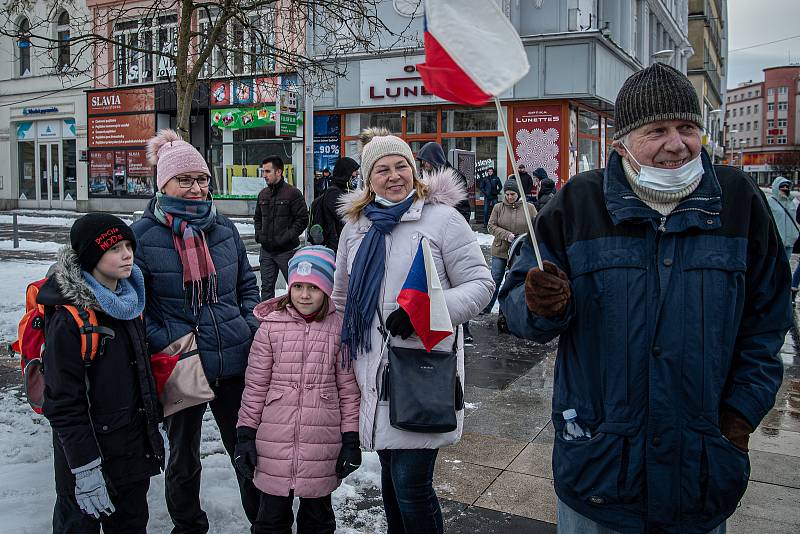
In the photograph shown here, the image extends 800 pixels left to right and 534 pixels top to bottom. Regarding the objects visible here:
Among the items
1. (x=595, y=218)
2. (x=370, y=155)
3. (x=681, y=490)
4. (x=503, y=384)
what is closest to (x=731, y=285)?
(x=595, y=218)

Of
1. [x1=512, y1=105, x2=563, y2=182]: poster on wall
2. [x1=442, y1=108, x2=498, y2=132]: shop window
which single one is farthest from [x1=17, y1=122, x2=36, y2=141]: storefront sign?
[x1=512, y1=105, x2=563, y2=182]: poster on wall

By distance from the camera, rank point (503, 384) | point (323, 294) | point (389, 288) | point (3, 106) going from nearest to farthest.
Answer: point (389, 288)
point (323, 294)
point (503, 384)
point (3, 106)

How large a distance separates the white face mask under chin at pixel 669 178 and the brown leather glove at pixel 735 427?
673 mm

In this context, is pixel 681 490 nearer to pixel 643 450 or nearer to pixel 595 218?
pixel 643 450

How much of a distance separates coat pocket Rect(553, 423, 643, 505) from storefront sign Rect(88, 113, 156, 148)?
27.9 m

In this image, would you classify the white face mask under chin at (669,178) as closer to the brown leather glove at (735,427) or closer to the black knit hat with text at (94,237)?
the brown leather glove at (735,427)

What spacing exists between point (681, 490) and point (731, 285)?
61cm

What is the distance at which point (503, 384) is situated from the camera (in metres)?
6.75

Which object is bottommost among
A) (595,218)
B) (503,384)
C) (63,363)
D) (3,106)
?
(503,384)

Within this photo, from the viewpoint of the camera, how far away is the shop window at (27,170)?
32.6m

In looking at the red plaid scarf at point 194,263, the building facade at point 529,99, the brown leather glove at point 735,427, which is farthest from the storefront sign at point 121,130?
the brown leather glove at point 735,427

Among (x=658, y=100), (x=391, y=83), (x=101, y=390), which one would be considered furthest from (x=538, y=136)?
(x=658, y=100)

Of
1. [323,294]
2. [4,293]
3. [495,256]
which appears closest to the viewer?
[323,294]

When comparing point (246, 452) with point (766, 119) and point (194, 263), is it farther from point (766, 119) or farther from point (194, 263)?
point (766, 119)
